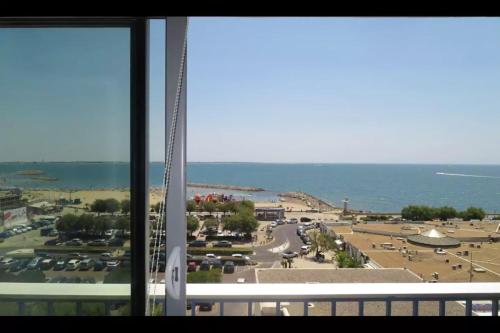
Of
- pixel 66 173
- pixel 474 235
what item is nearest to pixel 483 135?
pixel 474 235

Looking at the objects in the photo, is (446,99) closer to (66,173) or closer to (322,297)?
(322,297)

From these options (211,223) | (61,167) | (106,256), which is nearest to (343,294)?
(211,223)

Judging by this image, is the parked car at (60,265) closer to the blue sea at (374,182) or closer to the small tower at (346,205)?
the blue sea at (374,182)

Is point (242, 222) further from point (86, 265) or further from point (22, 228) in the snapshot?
point (22, 228)

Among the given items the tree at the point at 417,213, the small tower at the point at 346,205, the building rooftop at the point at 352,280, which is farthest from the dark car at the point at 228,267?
the tree at the point at 417,213

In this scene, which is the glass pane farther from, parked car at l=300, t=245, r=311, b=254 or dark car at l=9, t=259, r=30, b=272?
parked car at l=300, t=245, r=311, b=254

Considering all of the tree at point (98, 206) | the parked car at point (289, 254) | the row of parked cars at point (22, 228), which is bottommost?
the parked car at point (289, 254)
